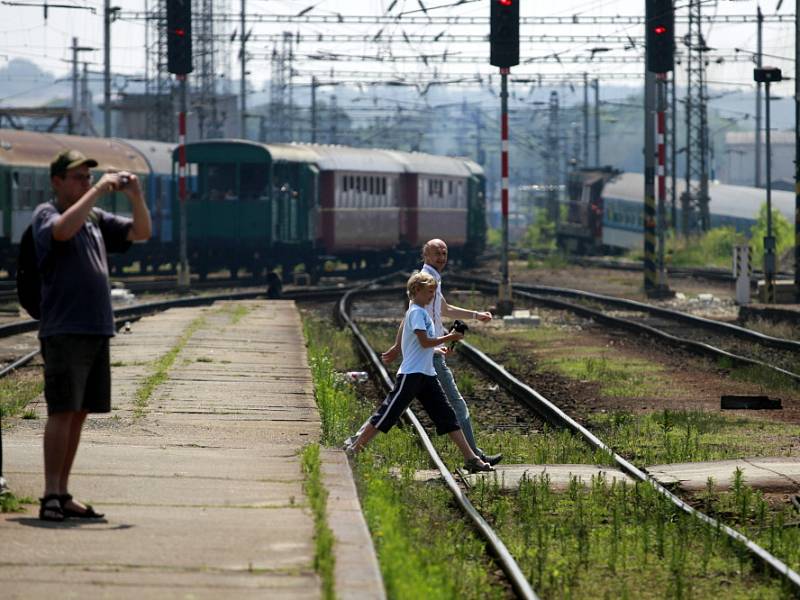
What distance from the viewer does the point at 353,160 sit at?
128 feet

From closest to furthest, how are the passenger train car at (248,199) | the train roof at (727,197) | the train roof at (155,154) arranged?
the passenger train car at (248,199)
the train roof at (155,154)
the train roof at (727,197)

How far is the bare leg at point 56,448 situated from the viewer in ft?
22.9

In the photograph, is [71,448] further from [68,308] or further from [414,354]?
[414,354]

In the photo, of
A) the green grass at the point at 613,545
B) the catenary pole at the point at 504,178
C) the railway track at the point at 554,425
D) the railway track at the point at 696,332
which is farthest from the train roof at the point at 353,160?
the green grass at the point at 613,545

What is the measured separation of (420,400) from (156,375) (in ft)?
16.8

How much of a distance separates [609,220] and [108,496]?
160 ft

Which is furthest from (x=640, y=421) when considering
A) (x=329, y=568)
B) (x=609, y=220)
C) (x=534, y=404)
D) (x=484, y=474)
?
(x=609, y=220)

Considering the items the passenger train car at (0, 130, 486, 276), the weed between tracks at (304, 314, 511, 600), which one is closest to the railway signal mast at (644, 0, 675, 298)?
the passenger train car at (0, 130, 486, 276)

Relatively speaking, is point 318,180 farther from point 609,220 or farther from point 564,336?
point 609,220

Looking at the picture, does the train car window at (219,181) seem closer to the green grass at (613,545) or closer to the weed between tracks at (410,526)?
the weed between tracks at (410,526)

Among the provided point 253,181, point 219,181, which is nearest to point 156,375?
point 253,181

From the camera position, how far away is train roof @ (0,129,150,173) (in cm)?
3216

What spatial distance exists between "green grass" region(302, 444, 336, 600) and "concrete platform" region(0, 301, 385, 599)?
4 cm

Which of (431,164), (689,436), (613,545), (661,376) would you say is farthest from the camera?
(431,164)
